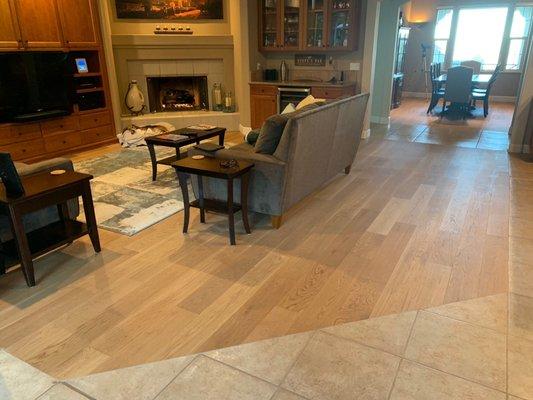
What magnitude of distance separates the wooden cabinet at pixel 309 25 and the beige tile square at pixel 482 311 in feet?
15.4

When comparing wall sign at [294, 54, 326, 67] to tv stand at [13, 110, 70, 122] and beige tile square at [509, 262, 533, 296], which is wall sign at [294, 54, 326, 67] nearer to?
tv stand at [13, 110, 70, 122]

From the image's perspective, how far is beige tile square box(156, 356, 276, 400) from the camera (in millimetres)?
1709

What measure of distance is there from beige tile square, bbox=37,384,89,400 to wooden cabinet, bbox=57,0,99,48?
16.2 ft

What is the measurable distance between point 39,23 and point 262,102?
3265 mm

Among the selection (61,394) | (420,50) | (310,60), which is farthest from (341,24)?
(61,394)

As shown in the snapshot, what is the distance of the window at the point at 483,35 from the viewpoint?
962 centimetres

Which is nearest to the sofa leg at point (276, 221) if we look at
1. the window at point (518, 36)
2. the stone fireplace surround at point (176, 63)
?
the stone fireplace surround at point (176, 63)

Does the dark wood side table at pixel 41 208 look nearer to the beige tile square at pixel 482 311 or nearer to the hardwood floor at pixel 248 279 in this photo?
the hardwood floor at pixel 248 279

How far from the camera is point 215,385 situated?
5.78 ft

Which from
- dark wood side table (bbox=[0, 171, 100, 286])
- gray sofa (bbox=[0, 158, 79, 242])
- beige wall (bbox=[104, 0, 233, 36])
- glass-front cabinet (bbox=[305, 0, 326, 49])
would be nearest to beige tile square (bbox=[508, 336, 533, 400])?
dark wood side table (bbox=[0, 171, 100, 286])

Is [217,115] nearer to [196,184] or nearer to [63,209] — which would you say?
[196,184]

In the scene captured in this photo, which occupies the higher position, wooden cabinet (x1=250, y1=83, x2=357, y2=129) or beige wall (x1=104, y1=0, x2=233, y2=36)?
beige wall (x1=104, y1=0, x2=233, y2=36)

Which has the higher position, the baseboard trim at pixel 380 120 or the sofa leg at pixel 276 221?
the baseboard trim at pixel 380 120

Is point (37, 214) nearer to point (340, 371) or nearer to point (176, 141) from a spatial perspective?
point (176, 141)
